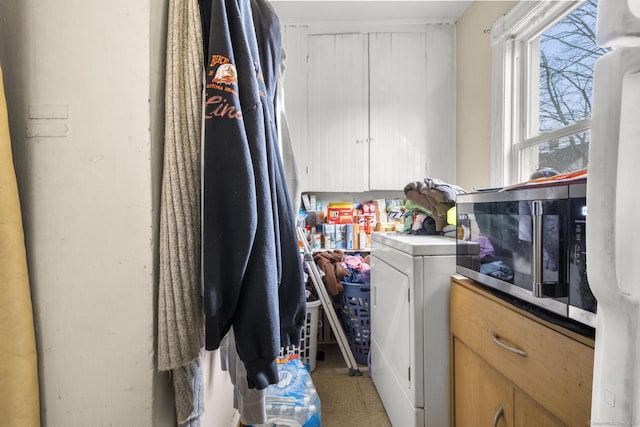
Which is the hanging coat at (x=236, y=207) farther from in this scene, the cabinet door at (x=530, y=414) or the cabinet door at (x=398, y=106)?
the cabinet door at (x=398, y=106)

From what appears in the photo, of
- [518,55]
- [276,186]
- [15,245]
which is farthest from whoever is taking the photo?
[518,55]

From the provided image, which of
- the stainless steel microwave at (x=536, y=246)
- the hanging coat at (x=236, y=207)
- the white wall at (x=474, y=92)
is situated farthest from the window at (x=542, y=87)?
the hanging coat at (x=236, y=207)

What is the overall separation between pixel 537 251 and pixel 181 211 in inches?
33.6

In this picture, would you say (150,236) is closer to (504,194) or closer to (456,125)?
(504,194)

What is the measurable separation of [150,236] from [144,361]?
0.27 meters

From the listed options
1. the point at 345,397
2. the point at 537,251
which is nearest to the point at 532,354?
the point at 537,251

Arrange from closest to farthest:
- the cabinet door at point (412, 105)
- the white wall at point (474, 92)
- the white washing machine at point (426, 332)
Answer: the white washing machine at point (426, 332)
the white wall at point (474, 92)
the cabinet door at point (412, 105)

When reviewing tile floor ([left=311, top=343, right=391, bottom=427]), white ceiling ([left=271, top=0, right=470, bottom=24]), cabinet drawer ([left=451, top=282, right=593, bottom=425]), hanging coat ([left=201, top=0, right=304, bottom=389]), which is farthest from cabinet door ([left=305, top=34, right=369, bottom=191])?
hanging coat ([left=201, top=0, right=304, bottom=389])

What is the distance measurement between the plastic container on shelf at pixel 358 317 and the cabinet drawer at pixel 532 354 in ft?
3.33

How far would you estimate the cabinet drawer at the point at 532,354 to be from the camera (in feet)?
2.10

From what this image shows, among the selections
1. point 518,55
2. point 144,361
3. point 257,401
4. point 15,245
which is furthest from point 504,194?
point 518,55

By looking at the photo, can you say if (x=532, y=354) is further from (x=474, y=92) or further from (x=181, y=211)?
(x=474, y=92)

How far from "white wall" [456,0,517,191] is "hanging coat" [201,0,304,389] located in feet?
6.07

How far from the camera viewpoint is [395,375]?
144 centimetres
